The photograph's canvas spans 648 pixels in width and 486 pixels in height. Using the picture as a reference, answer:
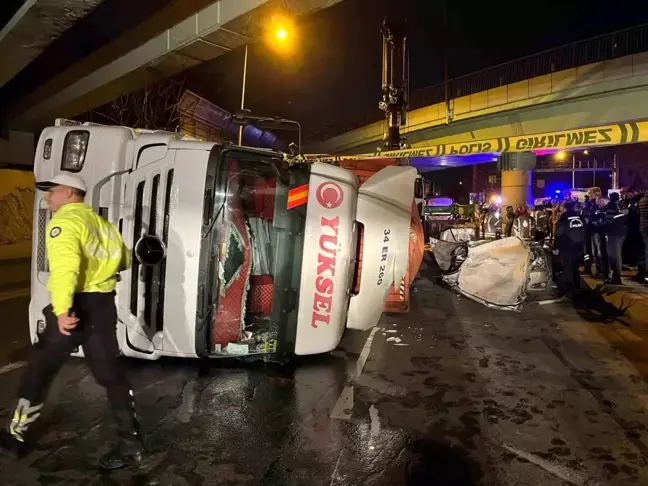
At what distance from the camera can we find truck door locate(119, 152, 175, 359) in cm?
441

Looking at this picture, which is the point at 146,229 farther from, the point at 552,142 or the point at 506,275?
the point at 552,142

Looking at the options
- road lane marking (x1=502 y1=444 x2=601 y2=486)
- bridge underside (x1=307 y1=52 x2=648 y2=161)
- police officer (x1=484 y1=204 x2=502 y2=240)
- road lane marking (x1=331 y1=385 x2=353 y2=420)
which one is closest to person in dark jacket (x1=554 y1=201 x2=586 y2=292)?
bridge underside (x1=307 y1=52 x2=648 y2=161)

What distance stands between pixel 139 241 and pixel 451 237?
1148cm

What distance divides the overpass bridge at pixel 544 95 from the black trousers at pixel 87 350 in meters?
13.1

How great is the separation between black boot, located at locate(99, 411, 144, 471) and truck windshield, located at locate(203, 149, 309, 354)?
1232 mm

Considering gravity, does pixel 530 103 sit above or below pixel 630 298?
above

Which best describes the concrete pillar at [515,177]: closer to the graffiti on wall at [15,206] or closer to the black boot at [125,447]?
the graffiti on wall at [15,206]

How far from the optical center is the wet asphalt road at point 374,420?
3205mm

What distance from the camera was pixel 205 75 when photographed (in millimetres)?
20500

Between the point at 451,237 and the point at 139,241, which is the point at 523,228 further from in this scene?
the point at 139,241

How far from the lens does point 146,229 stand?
4.43 metres

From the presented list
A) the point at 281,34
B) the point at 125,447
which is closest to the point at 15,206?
the point at 281,34

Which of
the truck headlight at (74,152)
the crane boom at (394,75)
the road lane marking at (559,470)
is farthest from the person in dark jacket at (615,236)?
the truck headlight at (74,152)

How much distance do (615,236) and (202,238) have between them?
8.25 metres
